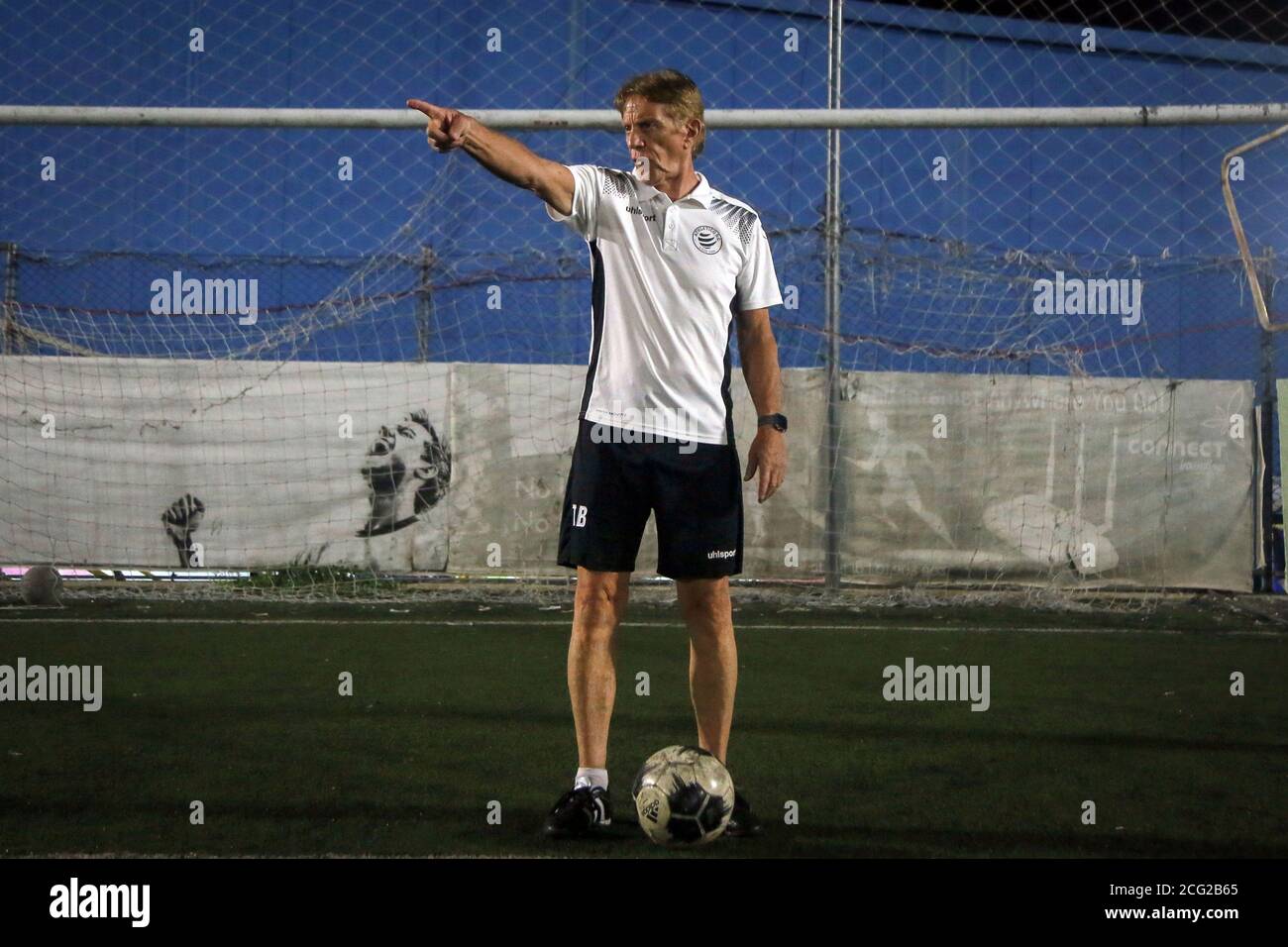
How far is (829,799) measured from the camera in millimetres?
3486

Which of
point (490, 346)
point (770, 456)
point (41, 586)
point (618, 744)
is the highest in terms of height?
point (490, 346)

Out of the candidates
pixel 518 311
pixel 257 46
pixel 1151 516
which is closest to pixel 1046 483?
pixel 1151 516

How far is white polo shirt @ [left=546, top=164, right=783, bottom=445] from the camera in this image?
3227 millimetres

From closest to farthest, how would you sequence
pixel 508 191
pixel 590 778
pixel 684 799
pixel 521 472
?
pixel 684 799 → pixel 590 778 → pixel 521 472 → pixel 508 191

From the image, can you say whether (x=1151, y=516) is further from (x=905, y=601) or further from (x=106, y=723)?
(x=106, y=723)

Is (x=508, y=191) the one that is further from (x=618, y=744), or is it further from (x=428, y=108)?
(x=428, y=108)

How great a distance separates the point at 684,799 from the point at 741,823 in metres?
0.30

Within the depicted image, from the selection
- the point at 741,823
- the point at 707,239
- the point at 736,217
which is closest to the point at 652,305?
the point at 707,239

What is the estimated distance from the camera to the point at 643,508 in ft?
10.7

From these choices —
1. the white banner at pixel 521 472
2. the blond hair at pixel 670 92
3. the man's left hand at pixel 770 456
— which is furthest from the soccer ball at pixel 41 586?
the blond hair at pixel 670 92

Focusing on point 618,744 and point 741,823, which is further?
point 618,744

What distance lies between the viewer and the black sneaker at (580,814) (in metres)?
3.02
